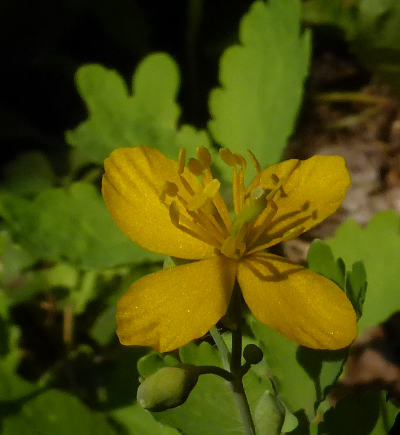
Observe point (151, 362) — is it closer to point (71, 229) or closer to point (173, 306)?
point (173, 306)

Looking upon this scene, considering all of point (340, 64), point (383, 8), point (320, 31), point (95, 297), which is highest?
point (383, 8)

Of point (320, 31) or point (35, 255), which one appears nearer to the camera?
point (35, 255)

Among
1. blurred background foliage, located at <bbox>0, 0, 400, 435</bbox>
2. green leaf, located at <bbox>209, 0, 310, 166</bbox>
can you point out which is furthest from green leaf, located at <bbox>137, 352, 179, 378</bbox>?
green leaf, located at <bbox>209, 0, 310, 166</bbox>

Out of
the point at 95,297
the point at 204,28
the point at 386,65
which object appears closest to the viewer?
the point at 95,297

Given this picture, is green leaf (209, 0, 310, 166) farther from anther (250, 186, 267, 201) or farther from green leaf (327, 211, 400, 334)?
anther (250, 186, 267, 201)

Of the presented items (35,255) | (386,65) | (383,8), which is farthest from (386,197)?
(35,255)

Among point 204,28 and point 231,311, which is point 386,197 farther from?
point 231,311

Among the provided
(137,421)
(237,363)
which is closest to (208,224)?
(237,363)

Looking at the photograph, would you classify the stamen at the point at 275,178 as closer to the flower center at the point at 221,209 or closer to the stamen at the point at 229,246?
the flower center at the point at 221,209
